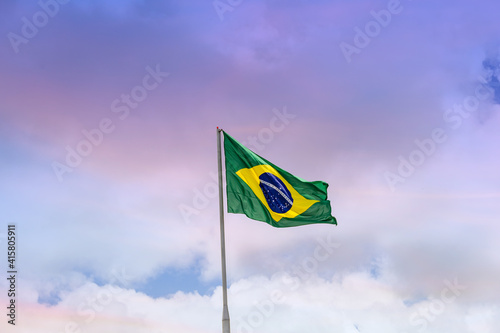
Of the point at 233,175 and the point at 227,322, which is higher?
the point at 233,175

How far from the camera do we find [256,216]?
2628 centimetres

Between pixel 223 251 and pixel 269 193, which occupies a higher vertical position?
pixel 269 193

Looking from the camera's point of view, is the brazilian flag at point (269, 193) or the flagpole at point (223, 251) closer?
the flagpole at point (223, 251)

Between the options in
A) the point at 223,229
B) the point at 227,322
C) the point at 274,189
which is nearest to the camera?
the point at 227,322

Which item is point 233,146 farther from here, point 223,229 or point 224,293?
point 224,293

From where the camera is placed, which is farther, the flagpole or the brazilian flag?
the brazilian flag

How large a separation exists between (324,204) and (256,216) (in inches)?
132

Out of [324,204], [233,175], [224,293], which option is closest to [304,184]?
[324,204]

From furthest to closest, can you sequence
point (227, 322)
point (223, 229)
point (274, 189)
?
1. point (274, 189)
2. point (223, 229)
3. point (227, 322)

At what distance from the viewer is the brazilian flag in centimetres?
2622

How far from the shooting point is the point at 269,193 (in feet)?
87.9

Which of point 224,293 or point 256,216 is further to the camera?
point 256,216

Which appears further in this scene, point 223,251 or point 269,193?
point 269,193

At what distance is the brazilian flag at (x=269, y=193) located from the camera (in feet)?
86.0
